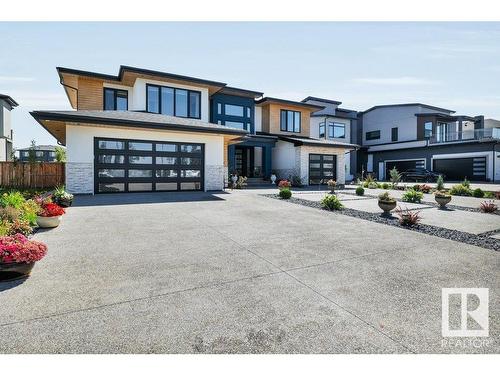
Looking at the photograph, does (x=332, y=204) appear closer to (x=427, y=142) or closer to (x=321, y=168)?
(x=321, y=168)

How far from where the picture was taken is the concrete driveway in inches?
105

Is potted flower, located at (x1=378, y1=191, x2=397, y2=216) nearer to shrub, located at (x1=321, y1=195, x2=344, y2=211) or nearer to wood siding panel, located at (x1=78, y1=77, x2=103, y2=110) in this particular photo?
shrub, located at (x1=321, y1=195, x2=344, y2=211)

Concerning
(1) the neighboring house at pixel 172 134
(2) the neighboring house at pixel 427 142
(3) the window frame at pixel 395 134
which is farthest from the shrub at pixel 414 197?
(3) the window frame at pixel 395 134

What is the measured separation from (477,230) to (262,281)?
7119 millimetres

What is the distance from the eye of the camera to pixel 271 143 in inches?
983

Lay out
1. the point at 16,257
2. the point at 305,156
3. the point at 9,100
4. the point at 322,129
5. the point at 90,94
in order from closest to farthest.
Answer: the point at 16,257 < the point at 90,94 < the point at 305,156 < the point at 9,100 < the point at 322,129

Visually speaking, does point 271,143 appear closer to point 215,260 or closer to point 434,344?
point 215,260

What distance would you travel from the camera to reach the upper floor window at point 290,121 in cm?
2777

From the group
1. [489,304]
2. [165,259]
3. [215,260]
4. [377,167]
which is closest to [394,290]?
[489,304]

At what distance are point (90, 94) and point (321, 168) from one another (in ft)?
61.7

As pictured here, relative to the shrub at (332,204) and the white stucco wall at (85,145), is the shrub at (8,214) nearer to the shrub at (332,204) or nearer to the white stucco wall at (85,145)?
the white stucco wall at (85,145)

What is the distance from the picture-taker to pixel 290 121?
28.2 m

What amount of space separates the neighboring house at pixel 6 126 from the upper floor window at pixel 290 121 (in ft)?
95.7

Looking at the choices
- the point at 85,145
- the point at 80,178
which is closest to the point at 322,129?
the point at 85,145
